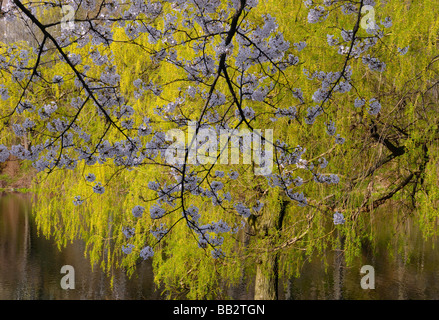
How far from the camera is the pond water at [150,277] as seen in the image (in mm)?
9289

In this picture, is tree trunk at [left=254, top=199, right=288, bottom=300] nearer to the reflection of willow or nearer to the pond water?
the pond water

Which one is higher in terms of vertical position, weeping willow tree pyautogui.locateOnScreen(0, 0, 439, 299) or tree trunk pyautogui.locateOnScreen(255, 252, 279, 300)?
weeping willow tree pyautogui.locateOnScreen(0, 0, 439, 299)

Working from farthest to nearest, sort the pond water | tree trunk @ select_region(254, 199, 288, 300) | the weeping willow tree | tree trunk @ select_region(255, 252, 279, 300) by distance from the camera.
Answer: the pond water, tree trunk @ select_region(255, 252, 279, 300), tree trunk @ select_region(254, 199, 288, 300), the weeping willow tree

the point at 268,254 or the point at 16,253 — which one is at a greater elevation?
the point at 16,253

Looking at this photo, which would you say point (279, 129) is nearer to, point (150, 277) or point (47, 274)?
point (150, 277)

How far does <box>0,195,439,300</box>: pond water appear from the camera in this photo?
30.5 feet

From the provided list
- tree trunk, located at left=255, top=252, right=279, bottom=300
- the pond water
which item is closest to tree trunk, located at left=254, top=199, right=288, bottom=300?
tree trunk, located at left=255, top=252, right=279, bottom=300

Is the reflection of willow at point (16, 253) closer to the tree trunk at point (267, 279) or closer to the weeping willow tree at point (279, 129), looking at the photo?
the weeping willow tree at point (279, 129)

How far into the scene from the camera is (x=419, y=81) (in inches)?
187

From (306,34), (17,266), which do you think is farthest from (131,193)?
(17,266)

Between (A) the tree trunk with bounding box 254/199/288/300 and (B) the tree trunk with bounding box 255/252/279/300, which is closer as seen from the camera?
(A) the tree trunk with bounding box 254/199/288/300

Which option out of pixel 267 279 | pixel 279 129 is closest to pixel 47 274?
pixel 267 279

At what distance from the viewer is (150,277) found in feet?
34.5
